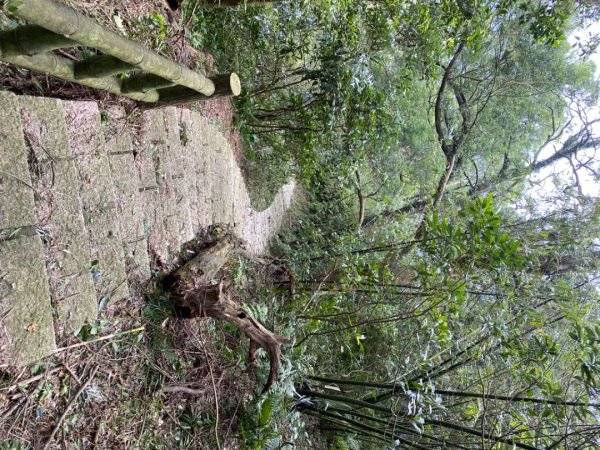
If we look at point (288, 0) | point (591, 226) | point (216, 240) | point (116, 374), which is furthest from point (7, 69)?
point (591, 226)

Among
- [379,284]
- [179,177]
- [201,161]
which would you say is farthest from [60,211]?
[379,284]

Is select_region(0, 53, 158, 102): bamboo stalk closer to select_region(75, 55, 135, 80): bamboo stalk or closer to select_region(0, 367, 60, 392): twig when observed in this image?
select_region(75, 55, 135, 80): bamboo stalk

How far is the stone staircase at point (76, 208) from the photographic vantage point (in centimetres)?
172

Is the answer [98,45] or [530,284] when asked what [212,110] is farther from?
[530,284]

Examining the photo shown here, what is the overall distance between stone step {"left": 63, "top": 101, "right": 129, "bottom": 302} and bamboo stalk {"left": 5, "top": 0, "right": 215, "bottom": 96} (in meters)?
0.51

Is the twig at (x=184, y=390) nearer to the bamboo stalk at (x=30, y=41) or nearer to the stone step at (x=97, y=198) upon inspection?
the stone step at (x=97, y=198)

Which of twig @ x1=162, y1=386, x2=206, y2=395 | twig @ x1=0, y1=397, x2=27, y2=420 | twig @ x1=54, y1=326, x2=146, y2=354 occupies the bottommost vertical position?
twig @ x1=162, y1=386, x2=206, y2=395

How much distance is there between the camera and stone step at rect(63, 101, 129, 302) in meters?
2.14

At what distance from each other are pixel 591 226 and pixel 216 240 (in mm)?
3817

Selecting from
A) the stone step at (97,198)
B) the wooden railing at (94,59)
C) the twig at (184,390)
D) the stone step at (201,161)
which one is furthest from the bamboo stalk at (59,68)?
the twig at (184,390)

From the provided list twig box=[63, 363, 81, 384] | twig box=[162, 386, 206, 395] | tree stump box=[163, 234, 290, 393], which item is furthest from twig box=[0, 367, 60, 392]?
tree stump box=[163, 234, 290, 393]

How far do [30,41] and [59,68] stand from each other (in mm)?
334

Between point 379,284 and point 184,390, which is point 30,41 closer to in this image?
point 184,390

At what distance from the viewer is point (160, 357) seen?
8.60ft
